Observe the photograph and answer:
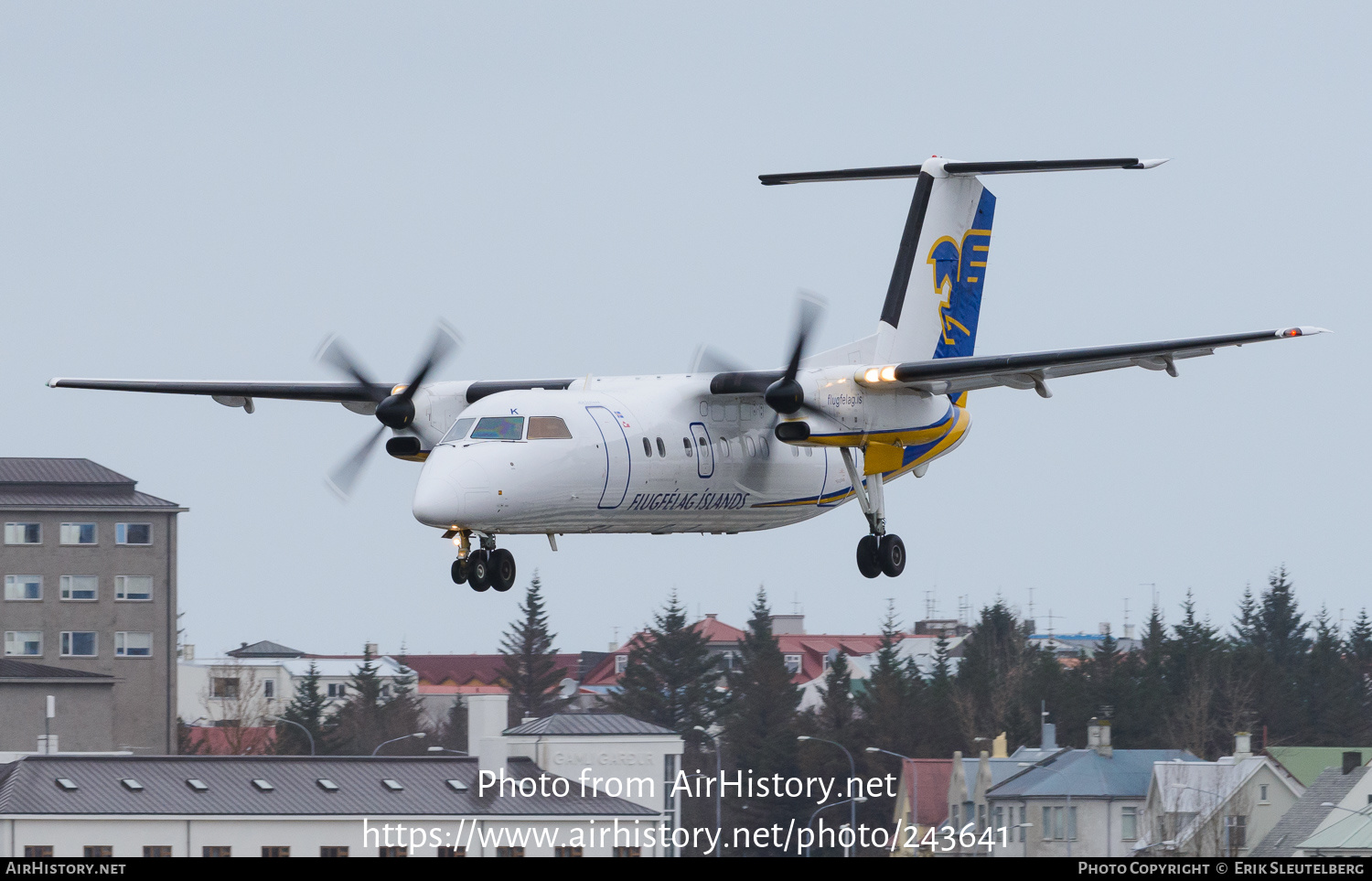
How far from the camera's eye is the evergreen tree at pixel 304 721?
271 ft

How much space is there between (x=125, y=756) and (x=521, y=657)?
5826cm

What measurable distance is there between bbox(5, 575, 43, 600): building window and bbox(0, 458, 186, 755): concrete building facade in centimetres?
3

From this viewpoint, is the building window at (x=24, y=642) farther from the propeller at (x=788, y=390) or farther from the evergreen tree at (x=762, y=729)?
the propeller at (x=788, y=390)

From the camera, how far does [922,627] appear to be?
11638 cm

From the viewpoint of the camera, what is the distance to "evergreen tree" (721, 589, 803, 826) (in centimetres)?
7719

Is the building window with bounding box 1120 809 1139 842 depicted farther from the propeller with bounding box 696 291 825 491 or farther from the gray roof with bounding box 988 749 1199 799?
the propeller with bounding box 696 291 825 491

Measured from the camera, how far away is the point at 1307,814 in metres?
58.1

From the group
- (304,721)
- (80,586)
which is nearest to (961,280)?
(80,586)

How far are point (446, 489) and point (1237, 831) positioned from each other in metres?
41.6

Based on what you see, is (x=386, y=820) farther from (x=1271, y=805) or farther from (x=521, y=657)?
(x=521, y=657)

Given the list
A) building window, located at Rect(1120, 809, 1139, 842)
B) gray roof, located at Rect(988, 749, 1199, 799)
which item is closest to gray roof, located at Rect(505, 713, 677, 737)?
gray roof, located at Rect(988, 749, 1199, 799)

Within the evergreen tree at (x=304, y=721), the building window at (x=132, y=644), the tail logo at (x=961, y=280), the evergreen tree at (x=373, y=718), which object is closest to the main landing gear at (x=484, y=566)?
the tail logo at (x=961, y=280)

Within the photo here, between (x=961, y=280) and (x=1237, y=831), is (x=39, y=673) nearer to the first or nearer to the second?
(x=1237, y=831)

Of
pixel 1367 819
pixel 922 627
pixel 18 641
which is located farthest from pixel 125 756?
pixel 922 627
